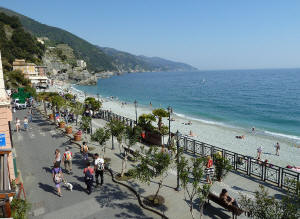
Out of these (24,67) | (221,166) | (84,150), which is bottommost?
(84,150)

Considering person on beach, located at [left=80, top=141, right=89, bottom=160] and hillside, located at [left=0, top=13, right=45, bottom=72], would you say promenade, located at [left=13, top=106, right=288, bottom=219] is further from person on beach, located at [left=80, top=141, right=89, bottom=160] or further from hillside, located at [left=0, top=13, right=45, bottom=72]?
hillside, located at [left=0, top=13, right=45, bottom=72]

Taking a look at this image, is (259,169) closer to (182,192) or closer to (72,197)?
(182,192)

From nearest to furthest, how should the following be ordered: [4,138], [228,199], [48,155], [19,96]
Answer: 1. [228,199]
2. [4,138]
3. [48,155]
4. [19,96]

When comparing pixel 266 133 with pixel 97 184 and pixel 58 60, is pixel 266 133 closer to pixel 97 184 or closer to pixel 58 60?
pixel 97 184

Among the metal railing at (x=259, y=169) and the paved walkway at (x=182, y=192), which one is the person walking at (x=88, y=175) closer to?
the paved walkway at (x=182, y=192)

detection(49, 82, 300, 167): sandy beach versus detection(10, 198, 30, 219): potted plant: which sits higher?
detection(10, 198, 30, 219): potted plant

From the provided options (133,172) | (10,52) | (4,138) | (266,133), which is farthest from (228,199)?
(10,52)

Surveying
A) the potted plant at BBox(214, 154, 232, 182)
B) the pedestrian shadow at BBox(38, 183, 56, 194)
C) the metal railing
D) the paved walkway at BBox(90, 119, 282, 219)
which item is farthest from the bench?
the pedestrian shadow at BBox(38, 183, 56, 194)

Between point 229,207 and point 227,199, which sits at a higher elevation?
point 227,199

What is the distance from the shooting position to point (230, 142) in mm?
25250

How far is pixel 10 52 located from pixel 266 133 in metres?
83.4

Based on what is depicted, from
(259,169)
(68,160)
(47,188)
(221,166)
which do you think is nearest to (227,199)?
(221,166)

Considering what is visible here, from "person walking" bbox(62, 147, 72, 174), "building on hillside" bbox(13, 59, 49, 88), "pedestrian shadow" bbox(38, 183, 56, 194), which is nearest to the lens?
"pedestrian shadow" bbox(38, 183, 56, 194)

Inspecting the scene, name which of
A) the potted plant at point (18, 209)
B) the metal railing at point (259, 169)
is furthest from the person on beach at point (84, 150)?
the potted plant at point (18, 209)
